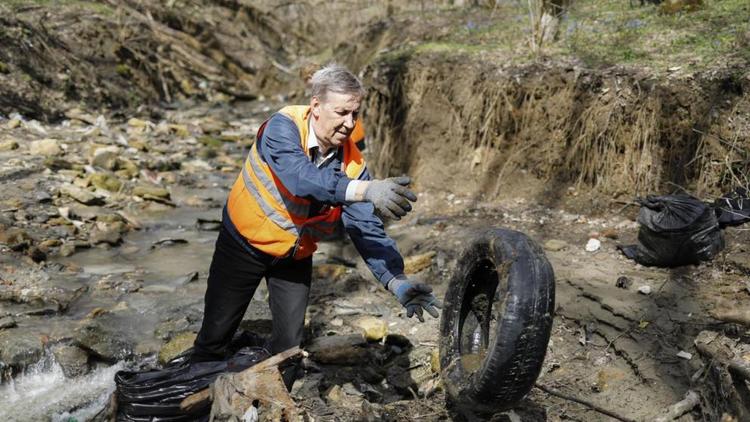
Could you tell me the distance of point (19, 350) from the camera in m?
4.35

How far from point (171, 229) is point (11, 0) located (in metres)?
8.20

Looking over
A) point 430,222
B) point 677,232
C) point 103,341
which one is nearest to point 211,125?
point 430,222

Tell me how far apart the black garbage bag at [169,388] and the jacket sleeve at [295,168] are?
1.09 meters

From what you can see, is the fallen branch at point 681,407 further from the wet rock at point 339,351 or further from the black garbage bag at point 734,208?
the black garbage bag at point 734,208

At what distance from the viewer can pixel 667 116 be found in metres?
5.68

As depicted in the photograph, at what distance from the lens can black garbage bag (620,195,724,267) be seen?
4.64m

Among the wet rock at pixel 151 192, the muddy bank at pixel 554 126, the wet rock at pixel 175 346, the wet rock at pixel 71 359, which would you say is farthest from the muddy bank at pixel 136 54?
the wet rock at pixel 175 346

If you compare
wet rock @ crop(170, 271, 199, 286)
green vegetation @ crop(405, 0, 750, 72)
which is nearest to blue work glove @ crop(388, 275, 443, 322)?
wet rock @ crop(170, 271, 199, 286)

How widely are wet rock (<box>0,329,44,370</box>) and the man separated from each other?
1777mm

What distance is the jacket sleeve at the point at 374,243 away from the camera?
3.00 m

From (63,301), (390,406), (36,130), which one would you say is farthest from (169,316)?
(36,130)

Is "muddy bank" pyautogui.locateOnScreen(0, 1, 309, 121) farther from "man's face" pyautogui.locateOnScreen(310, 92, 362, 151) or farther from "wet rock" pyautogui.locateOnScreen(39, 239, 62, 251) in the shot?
"man's face" pyautogui.locateOnScreen(310, 92, 362, 151)

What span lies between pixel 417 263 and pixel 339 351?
162 cm

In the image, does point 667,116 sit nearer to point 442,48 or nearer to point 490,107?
point 490,107
